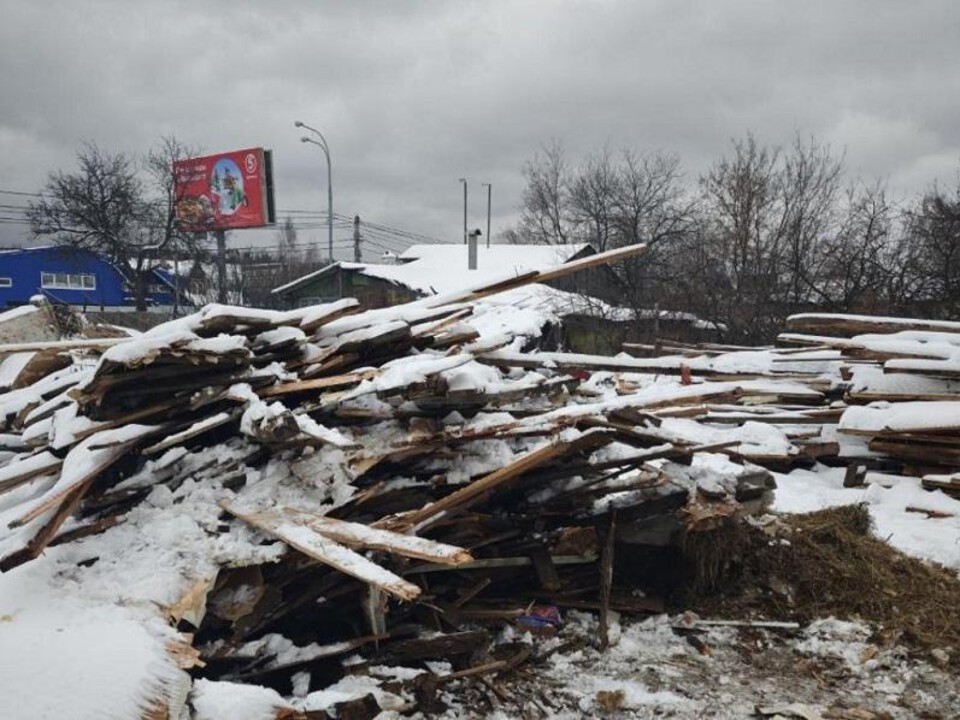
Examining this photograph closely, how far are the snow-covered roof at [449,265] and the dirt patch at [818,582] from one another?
20900 millimetres

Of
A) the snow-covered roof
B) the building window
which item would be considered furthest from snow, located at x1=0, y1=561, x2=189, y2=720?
the building window

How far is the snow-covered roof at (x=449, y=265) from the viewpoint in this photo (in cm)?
2705

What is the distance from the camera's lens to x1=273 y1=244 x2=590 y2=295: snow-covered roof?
2705 centimetres

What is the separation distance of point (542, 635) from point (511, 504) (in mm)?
772

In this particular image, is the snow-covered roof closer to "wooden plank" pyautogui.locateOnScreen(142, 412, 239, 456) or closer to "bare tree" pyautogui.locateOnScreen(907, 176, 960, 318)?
"bare tree" pyautogui.locateOnScreen(907, 176, 960, 318)

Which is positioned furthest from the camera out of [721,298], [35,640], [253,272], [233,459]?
[253,272]

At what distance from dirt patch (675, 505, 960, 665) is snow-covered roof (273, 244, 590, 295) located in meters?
20.9

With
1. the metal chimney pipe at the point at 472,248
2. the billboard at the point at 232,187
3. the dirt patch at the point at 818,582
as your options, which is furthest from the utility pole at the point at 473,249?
the dirt patch at the point at 818,582

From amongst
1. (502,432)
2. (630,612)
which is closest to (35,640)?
(502,432)

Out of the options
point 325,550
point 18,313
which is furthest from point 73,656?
point 18,313

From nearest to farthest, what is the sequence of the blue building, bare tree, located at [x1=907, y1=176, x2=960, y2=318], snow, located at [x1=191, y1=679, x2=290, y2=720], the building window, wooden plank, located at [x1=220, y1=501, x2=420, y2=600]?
snow, located at [x1=191, y1=679, x2=290, y2=720]
wooden plank, located at [x1=220, y1=501, x2=420, y2=600]
bare tree, located at [x1=907, y1=176, x2=960, y2=318]
the blue building
the building window

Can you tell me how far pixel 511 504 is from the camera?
4008mm

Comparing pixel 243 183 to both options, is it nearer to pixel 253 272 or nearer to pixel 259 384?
pixel 253 272

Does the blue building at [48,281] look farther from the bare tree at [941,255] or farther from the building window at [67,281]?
the bare tree at [941,255]
